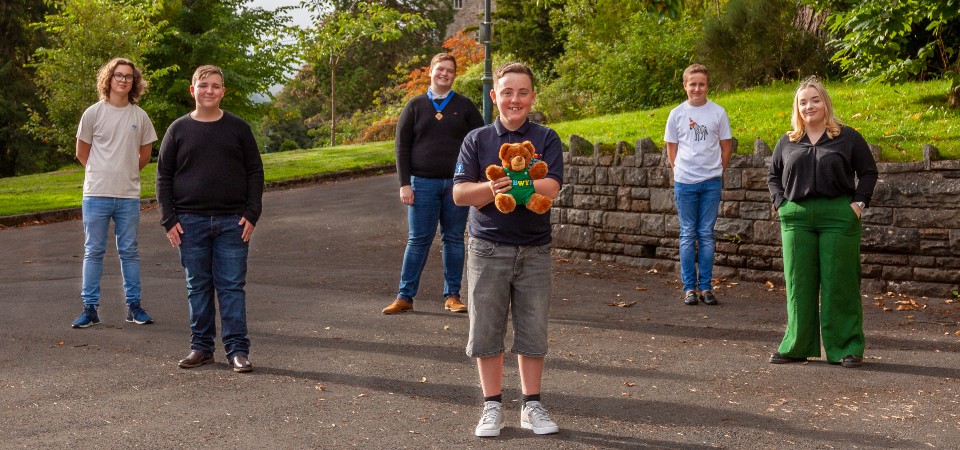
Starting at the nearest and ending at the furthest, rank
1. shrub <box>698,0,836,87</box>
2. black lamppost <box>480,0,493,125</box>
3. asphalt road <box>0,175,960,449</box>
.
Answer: asphalt road <box>0,175,960,449</box>
shrub <box>698,0,836,87</box>
black lamppost <box>480,0,493,125</box>

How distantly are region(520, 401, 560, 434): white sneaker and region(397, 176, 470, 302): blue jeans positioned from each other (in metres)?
3.67

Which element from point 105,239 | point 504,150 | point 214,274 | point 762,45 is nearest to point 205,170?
point 214,274

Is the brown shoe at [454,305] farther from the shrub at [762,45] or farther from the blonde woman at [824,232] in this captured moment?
the shrub at [762,45]

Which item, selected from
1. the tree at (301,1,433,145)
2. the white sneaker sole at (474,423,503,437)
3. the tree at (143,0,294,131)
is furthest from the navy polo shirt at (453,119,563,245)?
the tree at (143,0,294,131)

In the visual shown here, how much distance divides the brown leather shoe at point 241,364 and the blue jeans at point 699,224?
431cm

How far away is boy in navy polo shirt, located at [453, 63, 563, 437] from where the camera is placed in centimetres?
504

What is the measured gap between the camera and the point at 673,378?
6371mm

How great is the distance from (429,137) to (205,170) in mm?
2397

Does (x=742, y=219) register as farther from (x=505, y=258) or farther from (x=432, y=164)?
(x=505, y=258)

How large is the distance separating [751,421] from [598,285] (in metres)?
5.18

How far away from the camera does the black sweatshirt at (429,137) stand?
28.1ft

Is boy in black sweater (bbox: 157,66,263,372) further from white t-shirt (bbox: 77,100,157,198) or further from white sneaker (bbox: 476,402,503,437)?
white sneaker (bbox: 476,402,503,437)

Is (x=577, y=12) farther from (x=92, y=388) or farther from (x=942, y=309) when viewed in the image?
(x=92, y=388)

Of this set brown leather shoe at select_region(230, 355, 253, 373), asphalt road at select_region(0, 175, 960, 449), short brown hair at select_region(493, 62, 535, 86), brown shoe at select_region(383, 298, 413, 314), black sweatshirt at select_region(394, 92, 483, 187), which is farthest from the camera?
brown shoe at select_region(383, 298, 413, 314)
